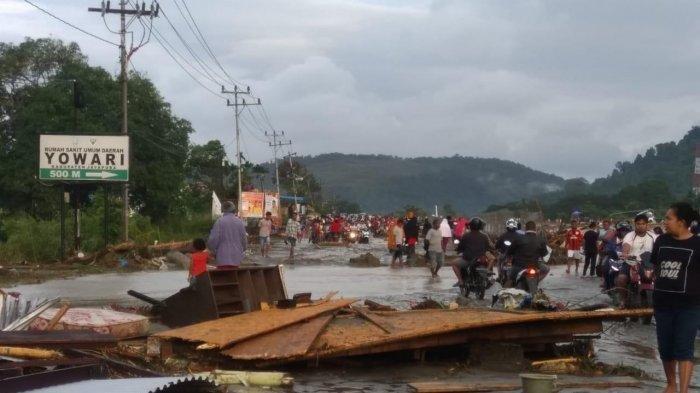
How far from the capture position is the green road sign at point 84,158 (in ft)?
117

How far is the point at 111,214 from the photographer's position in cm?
4209

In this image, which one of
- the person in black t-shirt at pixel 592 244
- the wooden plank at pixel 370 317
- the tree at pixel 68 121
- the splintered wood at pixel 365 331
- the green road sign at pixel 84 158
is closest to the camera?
the splintered wood at pixel 365 331

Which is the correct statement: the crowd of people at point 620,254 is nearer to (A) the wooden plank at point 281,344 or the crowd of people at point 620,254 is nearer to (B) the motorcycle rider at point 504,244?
(B) the motorcycle rider at point 504,244

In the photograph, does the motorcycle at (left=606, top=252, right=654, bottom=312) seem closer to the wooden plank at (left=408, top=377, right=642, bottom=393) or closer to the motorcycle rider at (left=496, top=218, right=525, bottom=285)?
the motorcycle rider at (left=496, top=218, right=525, bottom=285)

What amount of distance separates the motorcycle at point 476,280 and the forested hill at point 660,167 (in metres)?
97.6

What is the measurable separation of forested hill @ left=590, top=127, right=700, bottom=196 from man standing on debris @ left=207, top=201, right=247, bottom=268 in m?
103

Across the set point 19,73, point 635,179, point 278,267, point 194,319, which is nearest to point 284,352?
point 194,319

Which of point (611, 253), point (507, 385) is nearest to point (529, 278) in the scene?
point (611, 253)

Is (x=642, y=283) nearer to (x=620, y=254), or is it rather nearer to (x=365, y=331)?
(x=620, y=254)

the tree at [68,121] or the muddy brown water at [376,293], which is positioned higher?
the tree at [68,121]

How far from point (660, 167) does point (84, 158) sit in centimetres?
10954

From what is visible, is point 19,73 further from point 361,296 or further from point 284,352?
point 284,352

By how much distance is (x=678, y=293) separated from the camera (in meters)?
8.88

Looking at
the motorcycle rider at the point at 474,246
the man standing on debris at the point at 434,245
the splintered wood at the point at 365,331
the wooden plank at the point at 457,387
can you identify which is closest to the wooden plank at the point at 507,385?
the wooden plank at the point at 457,387
